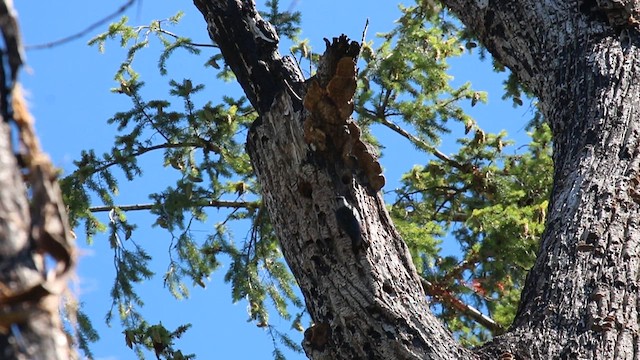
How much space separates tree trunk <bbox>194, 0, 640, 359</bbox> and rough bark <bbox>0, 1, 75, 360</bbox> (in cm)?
177

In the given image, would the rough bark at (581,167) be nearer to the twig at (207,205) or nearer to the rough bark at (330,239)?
the rough bark at (330,239)

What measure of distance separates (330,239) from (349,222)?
9 cm

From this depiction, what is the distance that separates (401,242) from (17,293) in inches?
87.9

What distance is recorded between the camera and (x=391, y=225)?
11.9 feet

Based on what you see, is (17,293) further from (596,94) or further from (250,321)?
(250,321)

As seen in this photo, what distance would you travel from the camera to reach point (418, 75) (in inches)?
299

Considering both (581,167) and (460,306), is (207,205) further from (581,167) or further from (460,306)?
(581,167)

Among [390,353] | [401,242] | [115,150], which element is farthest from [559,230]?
[115,150]

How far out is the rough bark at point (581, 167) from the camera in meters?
3.43

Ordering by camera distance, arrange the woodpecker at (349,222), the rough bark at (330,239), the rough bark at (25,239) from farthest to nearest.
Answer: the woodpecker at (349,222) → the rough bark at (330,239) → the rough bark at (25,239)

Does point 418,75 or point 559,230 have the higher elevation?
point 418,75

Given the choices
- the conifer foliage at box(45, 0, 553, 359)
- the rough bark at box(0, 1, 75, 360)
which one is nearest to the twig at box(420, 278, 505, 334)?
the conifer foliage at box(45, 0, 553, 359)

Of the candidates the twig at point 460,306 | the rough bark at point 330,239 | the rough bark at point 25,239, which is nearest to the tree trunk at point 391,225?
the rough bark at point 330,239

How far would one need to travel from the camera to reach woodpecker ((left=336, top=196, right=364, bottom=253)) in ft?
11.1
